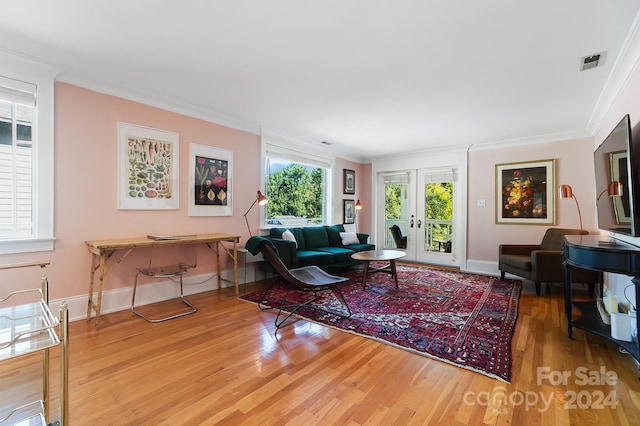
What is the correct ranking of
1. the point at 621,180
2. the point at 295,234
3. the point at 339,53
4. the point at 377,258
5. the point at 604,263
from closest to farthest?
the point at 604,263, the point at 621,180, the point at 339,53, the point at 377,258, the point at 295,234

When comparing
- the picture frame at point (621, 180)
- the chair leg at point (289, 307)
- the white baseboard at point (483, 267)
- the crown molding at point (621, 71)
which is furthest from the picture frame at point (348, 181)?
the picture frame at point (621, 180)

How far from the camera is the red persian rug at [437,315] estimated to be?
2.31m

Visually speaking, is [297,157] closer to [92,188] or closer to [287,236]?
[287,236]

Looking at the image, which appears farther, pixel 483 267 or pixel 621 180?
pixel 483 267

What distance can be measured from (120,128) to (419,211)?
17.4 feet

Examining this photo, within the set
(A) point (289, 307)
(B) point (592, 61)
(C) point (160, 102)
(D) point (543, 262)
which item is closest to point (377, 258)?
(A) point (289, 307)

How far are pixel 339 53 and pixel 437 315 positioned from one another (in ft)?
8.80

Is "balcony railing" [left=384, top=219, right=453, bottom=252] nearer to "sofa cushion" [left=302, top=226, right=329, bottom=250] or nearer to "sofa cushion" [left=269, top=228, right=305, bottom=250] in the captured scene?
"sofa cushion" [left=302, top=226, right=329, bottom=250]

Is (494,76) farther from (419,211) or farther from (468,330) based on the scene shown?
(419,211)

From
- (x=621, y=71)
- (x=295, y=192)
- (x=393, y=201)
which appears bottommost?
(x=393, y=201)

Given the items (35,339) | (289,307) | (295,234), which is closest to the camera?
(35,339)

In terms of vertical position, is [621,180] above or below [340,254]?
above

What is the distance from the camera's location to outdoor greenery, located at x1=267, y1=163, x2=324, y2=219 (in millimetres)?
5109

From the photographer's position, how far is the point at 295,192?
18.2 ft
